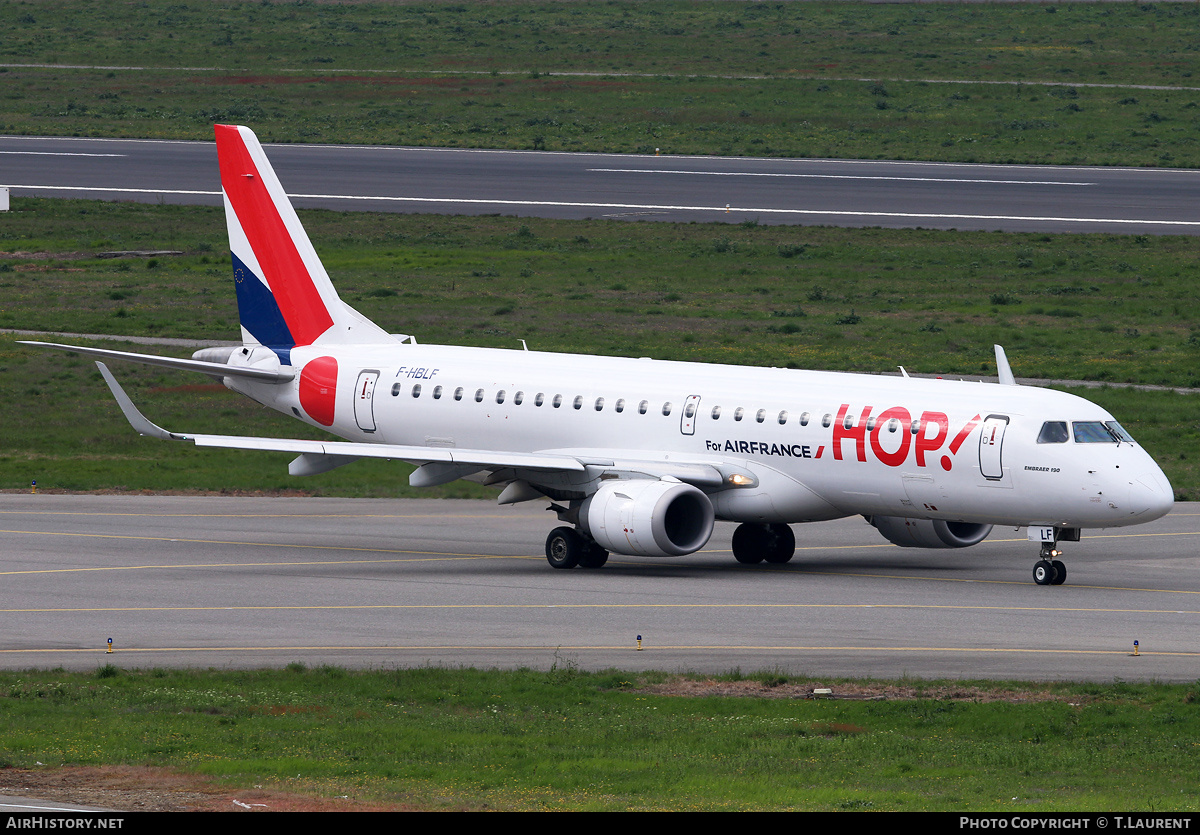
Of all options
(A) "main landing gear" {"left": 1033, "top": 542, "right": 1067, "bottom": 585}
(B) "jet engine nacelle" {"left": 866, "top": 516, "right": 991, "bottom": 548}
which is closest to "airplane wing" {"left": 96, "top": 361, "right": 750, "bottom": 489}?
(B) "jet engine nacelle" {"left": 866, "top": 516, "right": 991, "bottom": 548}

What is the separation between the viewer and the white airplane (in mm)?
36906

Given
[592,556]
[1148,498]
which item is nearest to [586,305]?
[592,556]

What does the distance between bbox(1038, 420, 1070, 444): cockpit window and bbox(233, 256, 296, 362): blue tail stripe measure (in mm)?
19771

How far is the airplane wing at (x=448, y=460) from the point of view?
39.5 m

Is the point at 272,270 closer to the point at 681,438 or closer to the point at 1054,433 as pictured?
the point at 681,438

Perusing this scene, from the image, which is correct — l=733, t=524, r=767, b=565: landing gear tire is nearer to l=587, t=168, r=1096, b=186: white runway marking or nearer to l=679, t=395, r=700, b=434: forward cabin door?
l=679, t=395, r=700, b=434: forward cabin door

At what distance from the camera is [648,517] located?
38094 millimetres

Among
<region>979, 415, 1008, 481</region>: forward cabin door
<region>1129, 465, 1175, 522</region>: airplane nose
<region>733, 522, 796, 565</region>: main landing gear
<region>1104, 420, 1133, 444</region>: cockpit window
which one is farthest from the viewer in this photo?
<region>733, 522, 796, 565</region>: main landing gear

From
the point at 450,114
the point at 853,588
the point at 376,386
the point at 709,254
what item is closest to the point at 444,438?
the point at 376,386

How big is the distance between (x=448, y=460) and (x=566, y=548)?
3143 mm

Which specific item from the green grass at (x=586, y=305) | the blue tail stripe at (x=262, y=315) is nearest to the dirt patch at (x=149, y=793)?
the blue tail stripe at (x=262, y=315)

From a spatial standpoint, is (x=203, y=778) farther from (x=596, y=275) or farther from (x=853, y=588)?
(x=596, y=275)

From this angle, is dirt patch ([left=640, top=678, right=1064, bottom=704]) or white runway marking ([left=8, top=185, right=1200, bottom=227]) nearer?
dirt patch ([left=640, top=678, right=1064, bottom=704])

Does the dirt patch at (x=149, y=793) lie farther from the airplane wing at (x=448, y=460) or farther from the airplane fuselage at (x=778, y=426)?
the airplane fuselage at (x=778, y=426)
